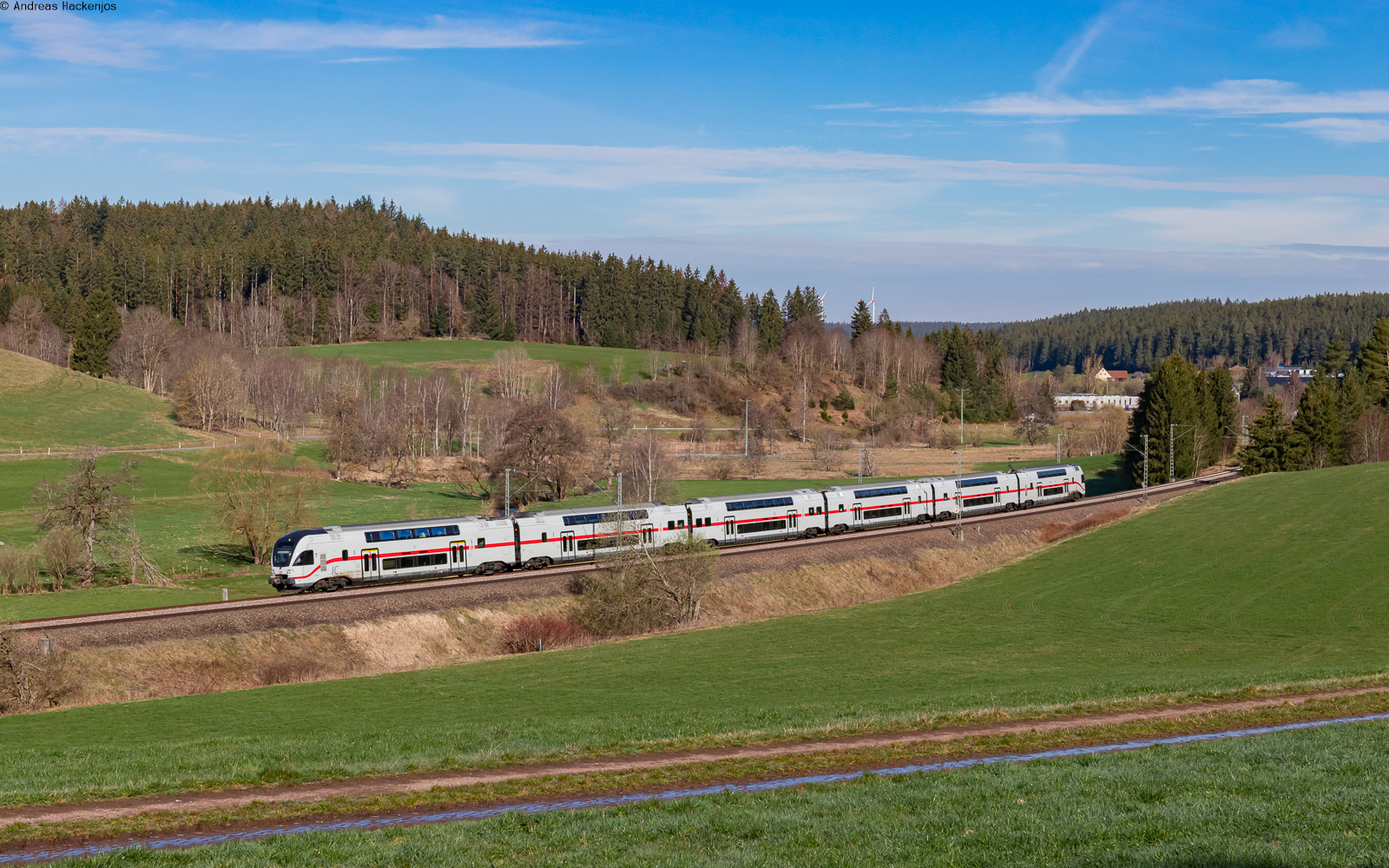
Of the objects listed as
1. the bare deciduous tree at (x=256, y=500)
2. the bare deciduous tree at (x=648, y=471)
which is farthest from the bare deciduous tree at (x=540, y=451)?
the bare deciduous tree at (x=256, y=500)

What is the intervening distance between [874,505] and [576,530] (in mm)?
26585

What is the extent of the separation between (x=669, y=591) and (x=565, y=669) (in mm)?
16826

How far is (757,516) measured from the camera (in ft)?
241

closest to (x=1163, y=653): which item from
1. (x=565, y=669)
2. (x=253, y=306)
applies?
(x=565, y=669)

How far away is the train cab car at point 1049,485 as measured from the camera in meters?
92.6

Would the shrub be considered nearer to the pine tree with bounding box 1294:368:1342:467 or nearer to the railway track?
the railway track

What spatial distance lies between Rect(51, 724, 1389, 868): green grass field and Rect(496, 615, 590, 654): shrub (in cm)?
3797

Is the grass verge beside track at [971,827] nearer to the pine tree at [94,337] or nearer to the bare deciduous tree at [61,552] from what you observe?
A: the bare deciduous tree at [61,552]

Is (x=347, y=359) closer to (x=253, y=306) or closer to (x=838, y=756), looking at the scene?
(x=253, y=306)

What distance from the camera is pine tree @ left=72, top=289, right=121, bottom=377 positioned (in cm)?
16875

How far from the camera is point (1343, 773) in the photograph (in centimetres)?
1616

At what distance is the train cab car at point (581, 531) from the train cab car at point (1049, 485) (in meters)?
39.6

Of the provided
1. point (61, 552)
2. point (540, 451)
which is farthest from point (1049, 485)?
point (61, 552)

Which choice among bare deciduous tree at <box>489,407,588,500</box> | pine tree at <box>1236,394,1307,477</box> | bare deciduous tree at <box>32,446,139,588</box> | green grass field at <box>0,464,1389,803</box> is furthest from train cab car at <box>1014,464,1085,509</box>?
bare deciduous tree at <box>32,446,139,588</box>
